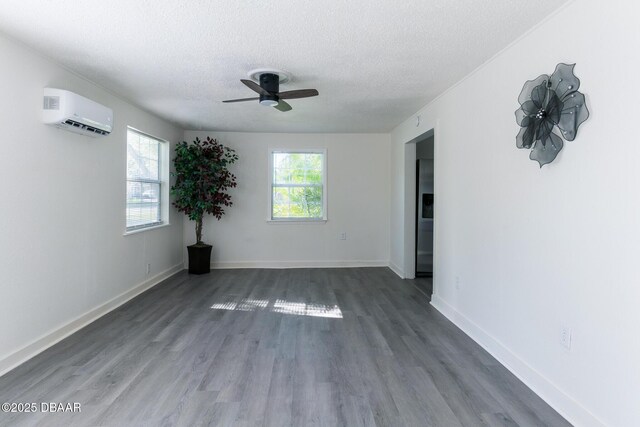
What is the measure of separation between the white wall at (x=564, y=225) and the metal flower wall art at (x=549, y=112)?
0.16 feet

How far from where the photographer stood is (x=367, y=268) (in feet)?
20.5

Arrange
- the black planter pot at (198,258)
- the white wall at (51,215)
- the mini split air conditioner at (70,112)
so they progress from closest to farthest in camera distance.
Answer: the white wall at (51,215) → the mini split air conditioner at (70,112) → the black planter pot at (198,258)

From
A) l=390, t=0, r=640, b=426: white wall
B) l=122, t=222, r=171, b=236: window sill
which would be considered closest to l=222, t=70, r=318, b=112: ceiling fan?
l=390, t=0, r=640, b=426: white wall

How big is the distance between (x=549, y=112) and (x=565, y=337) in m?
1.32

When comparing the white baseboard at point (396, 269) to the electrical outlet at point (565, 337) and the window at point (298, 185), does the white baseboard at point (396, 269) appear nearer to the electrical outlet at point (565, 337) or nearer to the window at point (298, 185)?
the window at point (298, 185)

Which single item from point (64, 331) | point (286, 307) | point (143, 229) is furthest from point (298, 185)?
point (64, 331)

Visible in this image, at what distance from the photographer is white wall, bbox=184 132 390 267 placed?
6242 mm

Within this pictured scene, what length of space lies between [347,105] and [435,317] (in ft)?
8.56

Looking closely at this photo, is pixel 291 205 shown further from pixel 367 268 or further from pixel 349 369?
pixel 349 369

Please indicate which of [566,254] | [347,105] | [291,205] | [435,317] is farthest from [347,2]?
[291,205]

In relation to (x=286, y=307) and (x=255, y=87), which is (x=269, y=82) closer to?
(x=255, y=87)

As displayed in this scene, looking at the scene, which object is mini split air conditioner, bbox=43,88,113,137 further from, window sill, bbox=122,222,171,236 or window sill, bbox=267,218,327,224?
window sill, bbox=267,218,327,224

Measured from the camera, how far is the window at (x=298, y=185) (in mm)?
6336

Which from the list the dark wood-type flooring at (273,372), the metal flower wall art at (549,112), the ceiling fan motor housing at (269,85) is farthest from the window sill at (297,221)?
the metal flower wall art at (549,112)
